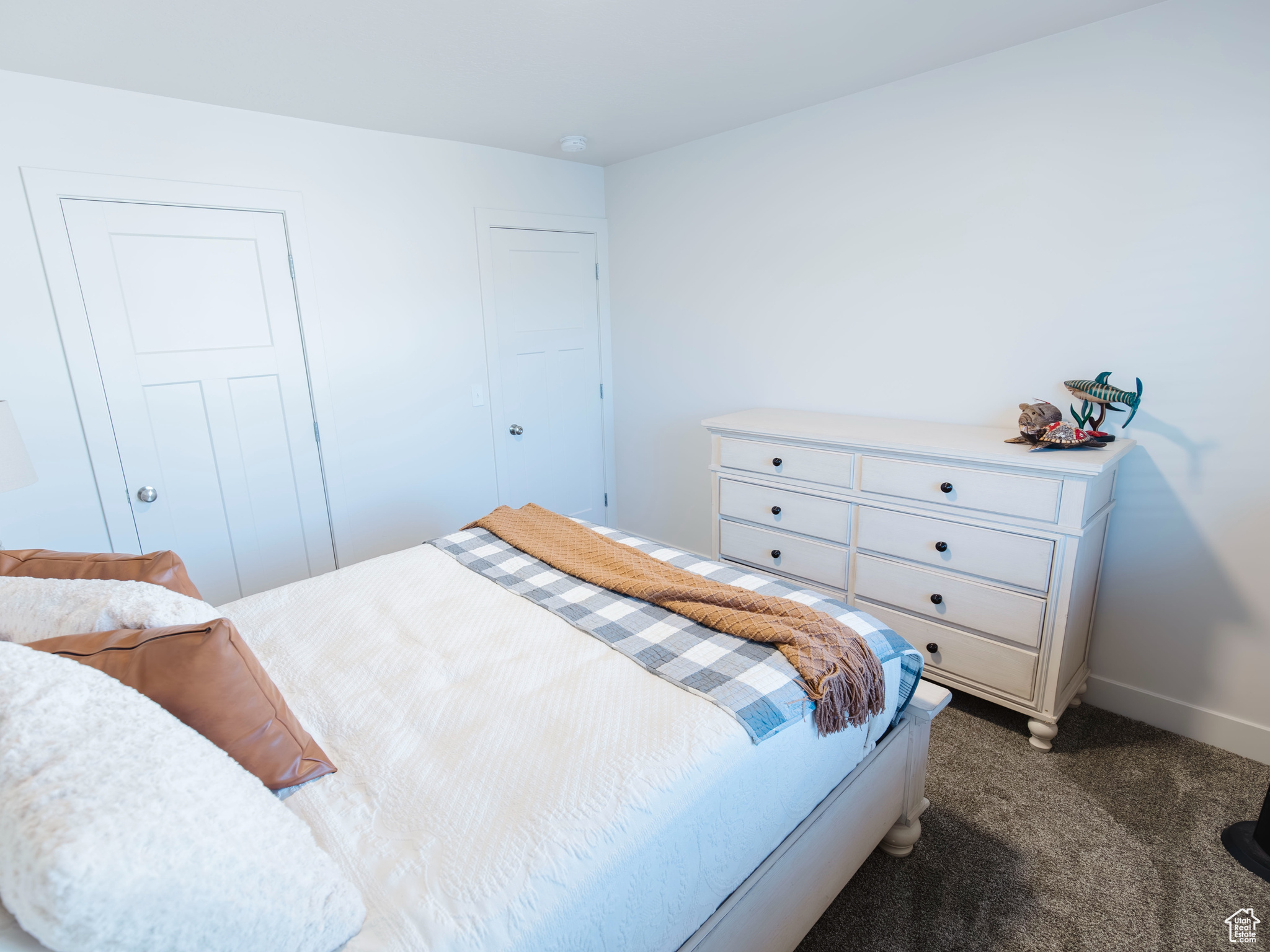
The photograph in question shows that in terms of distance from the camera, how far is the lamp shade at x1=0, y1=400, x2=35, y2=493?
1.68 m

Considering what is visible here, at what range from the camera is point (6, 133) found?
2125 mm

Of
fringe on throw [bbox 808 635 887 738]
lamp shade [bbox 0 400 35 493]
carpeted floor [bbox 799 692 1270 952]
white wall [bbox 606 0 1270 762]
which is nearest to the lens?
fringe on throw [bbox 808 635 887 738]

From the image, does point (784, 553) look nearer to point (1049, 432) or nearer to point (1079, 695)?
point (1049, 432)

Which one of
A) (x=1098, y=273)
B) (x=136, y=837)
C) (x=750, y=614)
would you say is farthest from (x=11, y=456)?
(x=1098, y=273)

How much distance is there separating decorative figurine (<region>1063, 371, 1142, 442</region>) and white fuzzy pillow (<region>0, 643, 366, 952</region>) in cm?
244

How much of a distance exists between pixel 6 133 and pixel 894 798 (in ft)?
11.4

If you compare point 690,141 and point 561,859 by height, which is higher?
point 690,141

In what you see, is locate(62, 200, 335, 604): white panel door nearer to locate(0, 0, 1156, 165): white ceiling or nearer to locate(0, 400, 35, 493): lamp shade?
locate(0, 0, 1156, 165): white ceiling

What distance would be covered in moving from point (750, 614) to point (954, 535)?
3.39 feet

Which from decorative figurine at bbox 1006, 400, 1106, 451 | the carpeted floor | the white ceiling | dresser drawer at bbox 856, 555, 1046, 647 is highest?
the white ceiling

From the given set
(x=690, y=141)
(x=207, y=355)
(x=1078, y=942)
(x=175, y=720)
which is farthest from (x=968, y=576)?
(x=207, y=355)

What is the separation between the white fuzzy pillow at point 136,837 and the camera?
0.65 m

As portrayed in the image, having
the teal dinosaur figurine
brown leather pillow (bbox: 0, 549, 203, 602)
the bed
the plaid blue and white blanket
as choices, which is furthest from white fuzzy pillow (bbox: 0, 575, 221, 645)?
the teal dinosaur figurine

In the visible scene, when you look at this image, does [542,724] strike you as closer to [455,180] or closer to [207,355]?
[207,355]
